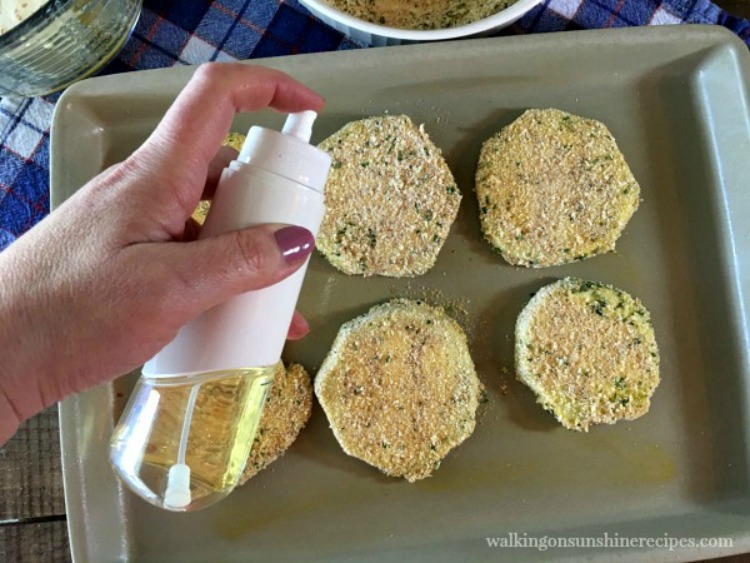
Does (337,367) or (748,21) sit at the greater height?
(748,21)

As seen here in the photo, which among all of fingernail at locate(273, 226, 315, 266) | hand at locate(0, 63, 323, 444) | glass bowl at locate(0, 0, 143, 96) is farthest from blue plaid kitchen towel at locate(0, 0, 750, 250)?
fingernail at locate(273, 226, 315, 266)

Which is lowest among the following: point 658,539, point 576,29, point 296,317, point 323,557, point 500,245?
point 323,557

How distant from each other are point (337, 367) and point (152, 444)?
13.2 inches

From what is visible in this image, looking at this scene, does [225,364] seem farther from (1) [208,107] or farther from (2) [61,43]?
(2) [61,43]

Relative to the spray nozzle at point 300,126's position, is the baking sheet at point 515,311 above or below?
below

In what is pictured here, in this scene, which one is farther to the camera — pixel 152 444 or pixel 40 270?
pixel 152 444

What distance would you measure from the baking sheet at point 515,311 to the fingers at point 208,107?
224mm

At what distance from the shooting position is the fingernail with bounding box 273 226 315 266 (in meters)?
0.74

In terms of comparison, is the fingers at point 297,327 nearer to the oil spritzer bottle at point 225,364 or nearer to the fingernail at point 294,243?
the oil spritzer bottle at point 225,364

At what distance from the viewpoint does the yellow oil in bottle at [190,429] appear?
32.4 inches

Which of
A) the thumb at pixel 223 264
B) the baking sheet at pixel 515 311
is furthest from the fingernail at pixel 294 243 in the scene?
the baking sheet at pixel 515 311

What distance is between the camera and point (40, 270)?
0.73 meters

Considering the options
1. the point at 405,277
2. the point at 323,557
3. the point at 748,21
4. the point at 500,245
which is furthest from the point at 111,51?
the point at 748,21

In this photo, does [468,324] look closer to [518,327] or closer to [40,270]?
[518,327]
